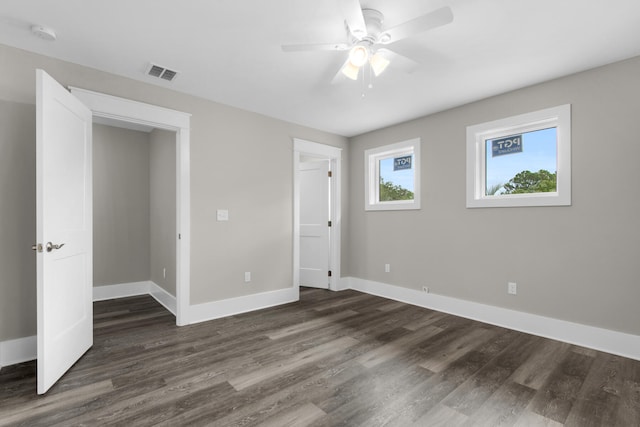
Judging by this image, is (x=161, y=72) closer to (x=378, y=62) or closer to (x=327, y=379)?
(x=378, y=62)

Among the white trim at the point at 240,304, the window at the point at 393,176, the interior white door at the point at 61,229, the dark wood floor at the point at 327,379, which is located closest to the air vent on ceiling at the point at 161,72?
the interior white door at the point at 61,229

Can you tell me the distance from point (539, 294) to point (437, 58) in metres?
2.49

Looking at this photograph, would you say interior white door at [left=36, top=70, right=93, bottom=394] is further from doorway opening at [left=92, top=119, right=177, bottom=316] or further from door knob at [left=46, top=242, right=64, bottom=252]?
doorway opening at [left=92, top=119, right=177, bottom=316]

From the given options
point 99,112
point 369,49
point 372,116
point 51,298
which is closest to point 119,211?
point 99,112

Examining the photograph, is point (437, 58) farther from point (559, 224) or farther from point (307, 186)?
point (307, 186)

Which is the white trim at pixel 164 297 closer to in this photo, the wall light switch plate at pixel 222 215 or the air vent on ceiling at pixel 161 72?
the wall light switch plate at pixel 222 215

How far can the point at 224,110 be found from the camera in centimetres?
360

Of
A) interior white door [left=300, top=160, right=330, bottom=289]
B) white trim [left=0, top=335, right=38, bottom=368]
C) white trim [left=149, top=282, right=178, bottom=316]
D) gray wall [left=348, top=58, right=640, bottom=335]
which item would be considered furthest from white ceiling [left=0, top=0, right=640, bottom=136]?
white trim [left=149, top=282, right=178, bottom=316]

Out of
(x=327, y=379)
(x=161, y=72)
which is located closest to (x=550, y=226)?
(x=327, y=379)

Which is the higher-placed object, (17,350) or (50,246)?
(50,246)

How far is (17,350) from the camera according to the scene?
2375 mm

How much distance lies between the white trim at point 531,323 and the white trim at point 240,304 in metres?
1.48

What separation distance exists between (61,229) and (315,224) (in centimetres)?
338

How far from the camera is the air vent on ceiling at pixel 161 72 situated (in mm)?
2723
